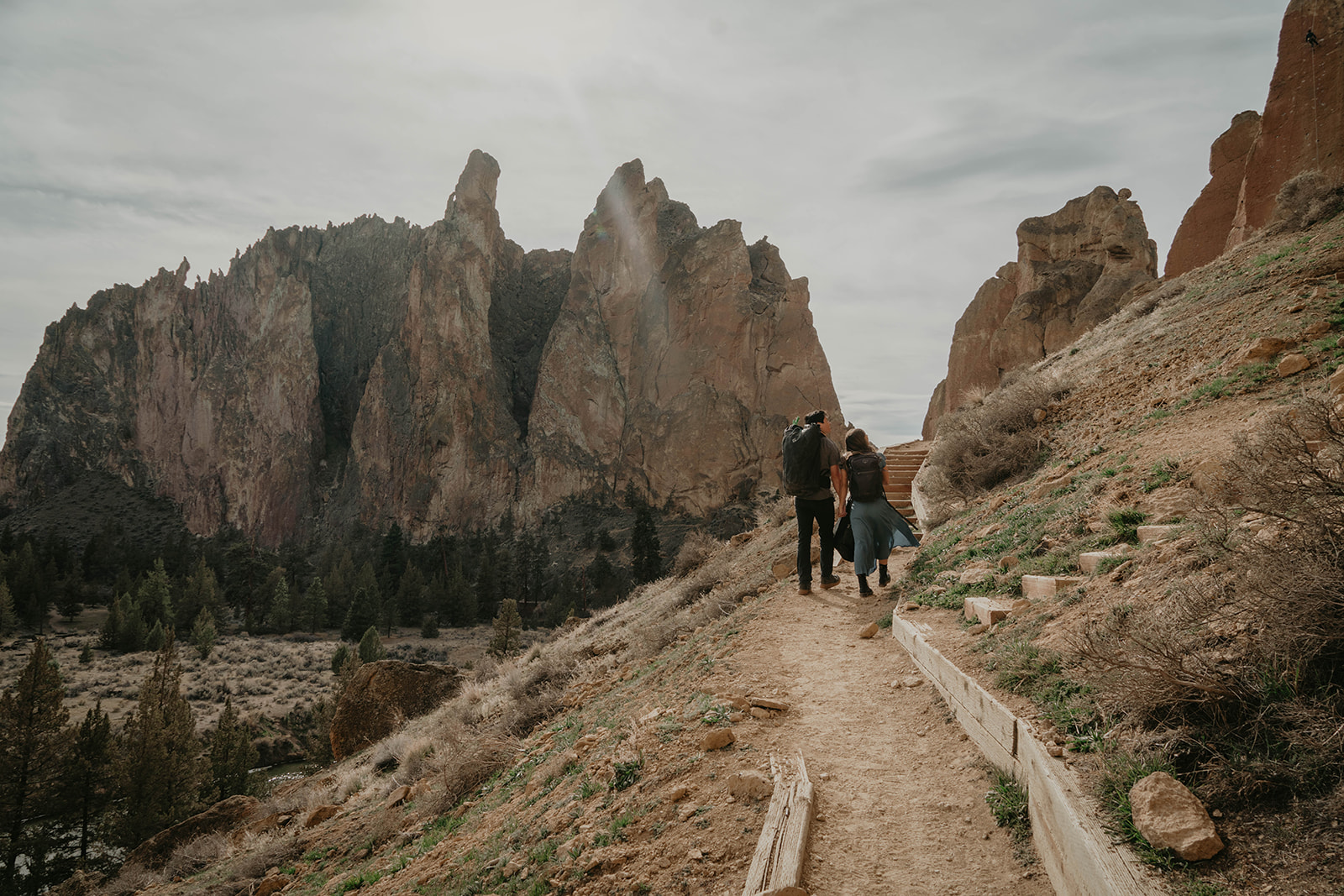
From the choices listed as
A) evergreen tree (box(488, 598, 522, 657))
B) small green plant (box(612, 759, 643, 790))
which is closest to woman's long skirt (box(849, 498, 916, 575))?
small green plant (box(612, 759, 643, 790))

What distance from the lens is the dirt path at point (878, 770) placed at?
2.98m

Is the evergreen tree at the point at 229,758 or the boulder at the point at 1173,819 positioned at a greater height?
the boulder at the point at 1173,819

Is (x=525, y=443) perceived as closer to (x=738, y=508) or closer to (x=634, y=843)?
(x=738, y=508)

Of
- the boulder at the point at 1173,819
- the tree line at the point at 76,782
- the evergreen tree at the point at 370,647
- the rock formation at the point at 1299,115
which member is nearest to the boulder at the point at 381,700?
the tree line at the point at 76,782

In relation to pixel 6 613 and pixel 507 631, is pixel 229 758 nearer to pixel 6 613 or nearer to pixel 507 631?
pixel 507 631

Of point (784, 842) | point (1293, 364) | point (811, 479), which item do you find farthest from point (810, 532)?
point (784, 842)

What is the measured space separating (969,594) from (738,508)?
228 ft

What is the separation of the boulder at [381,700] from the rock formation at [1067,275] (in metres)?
26.2

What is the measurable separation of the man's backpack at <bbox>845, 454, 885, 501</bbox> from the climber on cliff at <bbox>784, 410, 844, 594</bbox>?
16 cm

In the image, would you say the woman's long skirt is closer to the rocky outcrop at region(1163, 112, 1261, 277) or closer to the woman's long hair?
the woman's long hair

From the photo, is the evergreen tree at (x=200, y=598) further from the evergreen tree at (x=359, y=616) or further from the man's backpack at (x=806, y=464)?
the man's backpack at (x=806, y=464)

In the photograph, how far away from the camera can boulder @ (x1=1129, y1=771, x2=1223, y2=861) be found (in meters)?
2.17

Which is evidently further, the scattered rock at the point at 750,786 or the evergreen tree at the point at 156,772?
the evergreen tree at the point at 156,772

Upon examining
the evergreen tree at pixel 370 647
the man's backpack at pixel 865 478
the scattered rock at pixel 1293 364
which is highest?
the scattered rock at pixel 1293 364
